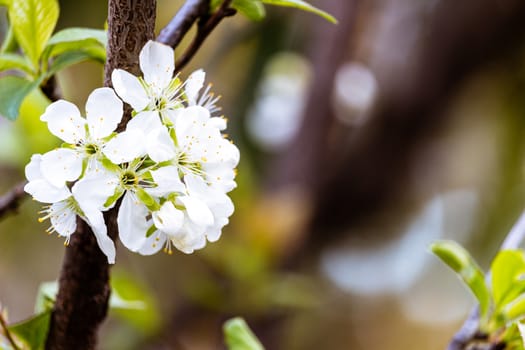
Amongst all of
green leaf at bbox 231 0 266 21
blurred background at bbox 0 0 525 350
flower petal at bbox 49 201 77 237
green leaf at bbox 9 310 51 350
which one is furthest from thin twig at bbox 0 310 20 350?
blurred background at bbox 0 0 525 350

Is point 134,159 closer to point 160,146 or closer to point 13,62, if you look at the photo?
point 160,146

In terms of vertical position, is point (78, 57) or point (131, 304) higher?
point (78, 57)

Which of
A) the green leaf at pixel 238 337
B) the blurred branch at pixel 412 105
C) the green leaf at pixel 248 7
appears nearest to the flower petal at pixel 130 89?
→ the green leaf at pixel 248 7

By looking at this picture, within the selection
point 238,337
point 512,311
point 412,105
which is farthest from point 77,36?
point 412,105

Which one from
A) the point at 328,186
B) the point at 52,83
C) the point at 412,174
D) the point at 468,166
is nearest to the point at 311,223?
the point at 328,186

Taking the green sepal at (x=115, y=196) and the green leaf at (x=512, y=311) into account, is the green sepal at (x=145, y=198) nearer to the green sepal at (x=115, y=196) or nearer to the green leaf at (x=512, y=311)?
the green sepal at (x=115, y=196)

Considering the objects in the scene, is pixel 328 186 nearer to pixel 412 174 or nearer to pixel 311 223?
pixel 311 223

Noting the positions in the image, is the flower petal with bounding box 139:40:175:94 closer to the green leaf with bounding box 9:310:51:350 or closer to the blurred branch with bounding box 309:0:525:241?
the green leaf with bounding box 9:310:51:350
